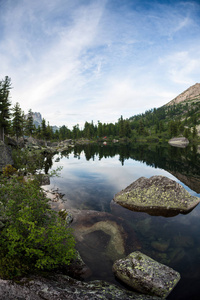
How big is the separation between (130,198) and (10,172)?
69.1 ft

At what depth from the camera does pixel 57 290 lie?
21.6 ft

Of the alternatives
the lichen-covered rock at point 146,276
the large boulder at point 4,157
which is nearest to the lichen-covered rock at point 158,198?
the lichen-covered rock at point 146,276

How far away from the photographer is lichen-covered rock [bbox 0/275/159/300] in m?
6.03

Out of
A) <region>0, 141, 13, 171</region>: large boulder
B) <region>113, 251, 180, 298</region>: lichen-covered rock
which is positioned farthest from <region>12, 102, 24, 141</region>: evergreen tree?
<region>113, 251, 180, 298</region>: lichen-covered rock

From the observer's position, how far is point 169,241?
13.2 meters

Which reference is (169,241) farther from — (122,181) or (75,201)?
(122,181)

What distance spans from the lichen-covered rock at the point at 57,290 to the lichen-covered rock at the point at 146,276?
3.53ft

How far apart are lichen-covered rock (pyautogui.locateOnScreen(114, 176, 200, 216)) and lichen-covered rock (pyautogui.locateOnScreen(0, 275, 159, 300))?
38.4 feet

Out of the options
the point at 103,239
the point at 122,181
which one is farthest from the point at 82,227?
the point at 122,181

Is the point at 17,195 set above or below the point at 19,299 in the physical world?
above

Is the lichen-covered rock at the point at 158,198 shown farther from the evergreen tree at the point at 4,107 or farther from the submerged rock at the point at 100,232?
the evergreen tree at the point at 4,107

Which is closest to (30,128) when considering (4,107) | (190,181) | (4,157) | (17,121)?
(17,121)

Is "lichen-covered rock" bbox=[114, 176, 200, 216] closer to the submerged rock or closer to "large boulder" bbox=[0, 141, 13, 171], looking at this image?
the submerged rock

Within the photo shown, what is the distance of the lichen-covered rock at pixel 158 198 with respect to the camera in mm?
18272
